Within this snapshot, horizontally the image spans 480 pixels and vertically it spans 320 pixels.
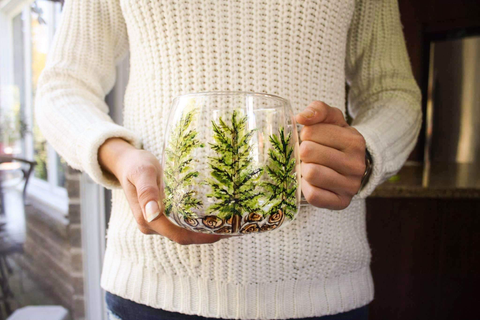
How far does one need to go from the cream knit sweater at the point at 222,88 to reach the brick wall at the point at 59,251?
0.81 m

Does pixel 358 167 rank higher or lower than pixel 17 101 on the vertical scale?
lower

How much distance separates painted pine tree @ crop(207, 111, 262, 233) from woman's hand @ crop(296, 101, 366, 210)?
10cm

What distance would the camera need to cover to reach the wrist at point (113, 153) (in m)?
0.40

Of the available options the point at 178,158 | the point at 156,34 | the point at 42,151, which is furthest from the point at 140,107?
the point at 42,151

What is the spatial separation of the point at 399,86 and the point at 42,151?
47.8 inches

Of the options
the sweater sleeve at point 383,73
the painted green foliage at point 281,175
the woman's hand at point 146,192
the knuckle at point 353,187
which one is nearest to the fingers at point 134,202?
the woman's hand at point 146,192

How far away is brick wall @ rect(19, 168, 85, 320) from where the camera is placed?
1.28 meters

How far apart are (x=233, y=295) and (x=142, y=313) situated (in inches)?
5.7

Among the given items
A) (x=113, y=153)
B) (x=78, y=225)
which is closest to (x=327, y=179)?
(x=113, y=153)

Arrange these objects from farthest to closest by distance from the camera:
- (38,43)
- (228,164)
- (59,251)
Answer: (59,251) → (38,43) → (228,164)

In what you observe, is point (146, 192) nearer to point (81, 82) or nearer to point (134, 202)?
point (134, 202)

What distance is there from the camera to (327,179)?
0.40 m

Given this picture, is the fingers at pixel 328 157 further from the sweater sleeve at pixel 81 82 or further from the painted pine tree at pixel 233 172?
the sweater sleeve at pixel 81 82

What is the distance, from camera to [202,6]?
479 millimetres
